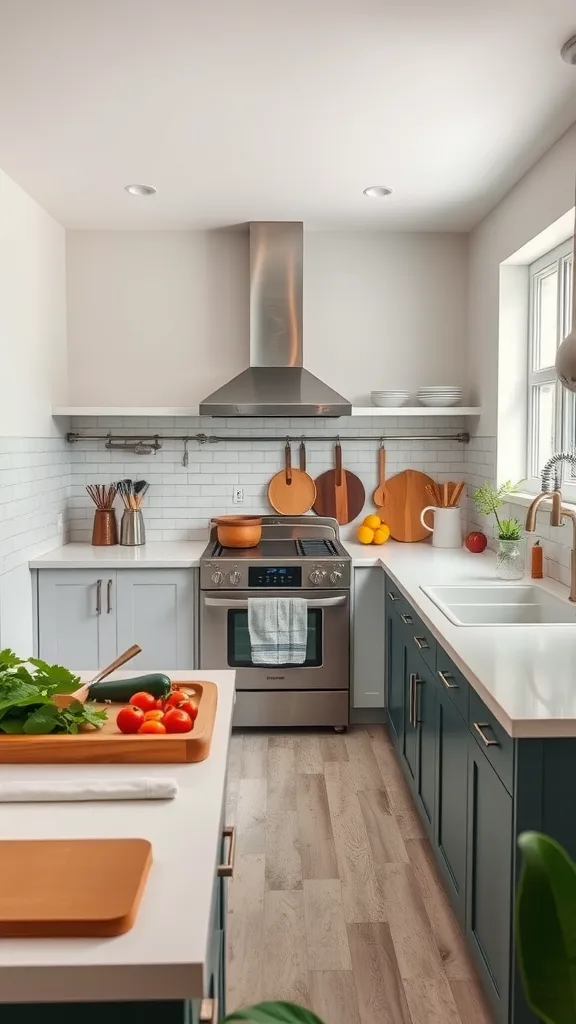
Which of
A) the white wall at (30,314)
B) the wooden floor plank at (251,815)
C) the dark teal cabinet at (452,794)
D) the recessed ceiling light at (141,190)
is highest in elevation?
the recessed ceiling light at (141,190)

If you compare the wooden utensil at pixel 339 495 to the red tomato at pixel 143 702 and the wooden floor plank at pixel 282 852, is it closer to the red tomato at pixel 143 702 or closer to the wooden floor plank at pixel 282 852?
the wooden floor plank at pixel 282 852

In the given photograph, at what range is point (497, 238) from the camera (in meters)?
4.14

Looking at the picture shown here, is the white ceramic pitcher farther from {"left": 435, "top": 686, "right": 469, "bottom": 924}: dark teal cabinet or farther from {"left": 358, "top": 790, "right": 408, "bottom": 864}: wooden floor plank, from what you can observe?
{"left": 435, "top": 686, "right": 469, "bottom": 924}: dark teal cabinet

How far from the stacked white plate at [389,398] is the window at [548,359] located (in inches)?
28.1

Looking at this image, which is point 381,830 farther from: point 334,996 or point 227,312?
point 227,312

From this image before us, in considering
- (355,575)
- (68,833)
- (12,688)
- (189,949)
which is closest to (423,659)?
(355,575)

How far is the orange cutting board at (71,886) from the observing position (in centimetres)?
97

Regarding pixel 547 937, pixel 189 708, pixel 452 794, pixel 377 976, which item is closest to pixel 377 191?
pixel 452 794

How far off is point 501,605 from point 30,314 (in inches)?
103

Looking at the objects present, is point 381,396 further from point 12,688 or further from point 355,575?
point 12,688

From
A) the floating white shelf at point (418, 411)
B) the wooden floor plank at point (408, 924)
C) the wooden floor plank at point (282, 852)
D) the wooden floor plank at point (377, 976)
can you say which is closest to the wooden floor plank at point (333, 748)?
the wooden floor plank at point (282, 852)

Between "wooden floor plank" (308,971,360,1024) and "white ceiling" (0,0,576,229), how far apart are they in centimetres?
266

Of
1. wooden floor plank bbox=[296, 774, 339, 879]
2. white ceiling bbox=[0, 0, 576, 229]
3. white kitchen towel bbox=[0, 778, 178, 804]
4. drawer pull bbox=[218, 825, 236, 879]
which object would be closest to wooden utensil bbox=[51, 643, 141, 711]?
white kitchen towel bbox=[0, 778, 178, 804]

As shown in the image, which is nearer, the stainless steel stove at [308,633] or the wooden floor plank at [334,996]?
the wooden floor plank at [334,996]
